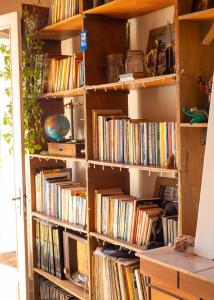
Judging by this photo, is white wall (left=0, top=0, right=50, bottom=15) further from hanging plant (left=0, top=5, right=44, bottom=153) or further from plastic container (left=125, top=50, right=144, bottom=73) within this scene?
plastic container (left=125, top=50, right=144, bottom=73)

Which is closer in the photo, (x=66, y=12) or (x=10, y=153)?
(x=66, y=12)

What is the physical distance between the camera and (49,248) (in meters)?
3.44

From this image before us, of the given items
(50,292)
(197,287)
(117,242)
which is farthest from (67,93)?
(197,287)

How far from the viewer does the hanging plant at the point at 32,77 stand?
130 inches

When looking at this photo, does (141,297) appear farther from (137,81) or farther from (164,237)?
(137,81)

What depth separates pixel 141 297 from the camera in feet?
8.24

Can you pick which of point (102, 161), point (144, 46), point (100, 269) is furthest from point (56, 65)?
point (100, 269)

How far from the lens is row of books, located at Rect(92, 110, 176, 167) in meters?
2.39

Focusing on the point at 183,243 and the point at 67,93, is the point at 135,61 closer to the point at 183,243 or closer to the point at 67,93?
the point at 67,93

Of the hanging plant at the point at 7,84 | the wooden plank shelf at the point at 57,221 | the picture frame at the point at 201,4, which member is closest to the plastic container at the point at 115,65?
the picture frame at the point at 201,4

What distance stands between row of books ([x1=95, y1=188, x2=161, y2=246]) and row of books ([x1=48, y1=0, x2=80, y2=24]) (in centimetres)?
120

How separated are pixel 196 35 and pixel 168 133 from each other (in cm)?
51

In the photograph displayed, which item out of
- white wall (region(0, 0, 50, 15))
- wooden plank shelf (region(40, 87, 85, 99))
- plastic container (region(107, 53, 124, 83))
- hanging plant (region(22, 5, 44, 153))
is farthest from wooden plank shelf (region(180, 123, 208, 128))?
white wall (region(0, 0, 50, 15))

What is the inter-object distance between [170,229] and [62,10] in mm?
1668
